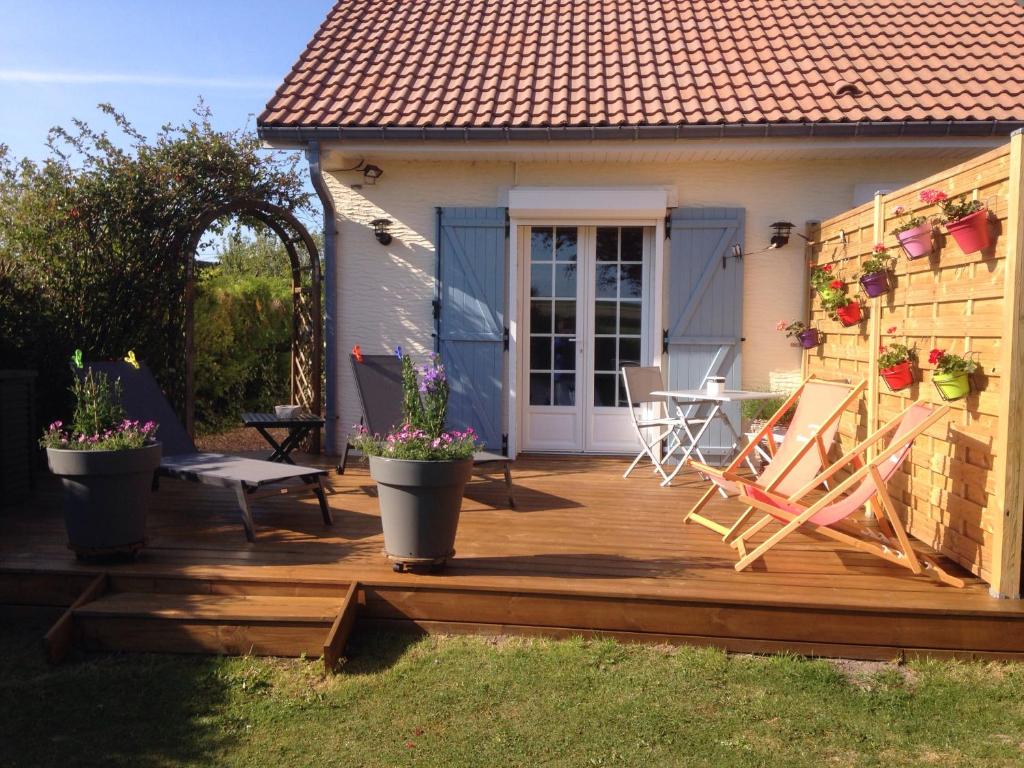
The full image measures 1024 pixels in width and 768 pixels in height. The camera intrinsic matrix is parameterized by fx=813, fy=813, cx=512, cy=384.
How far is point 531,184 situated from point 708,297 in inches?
66.2

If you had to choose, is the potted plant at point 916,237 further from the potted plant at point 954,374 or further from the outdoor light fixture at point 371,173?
the outdoor light fixture at point 371,173

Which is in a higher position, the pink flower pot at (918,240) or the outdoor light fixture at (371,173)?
the outdoor light fixture at (371,173)

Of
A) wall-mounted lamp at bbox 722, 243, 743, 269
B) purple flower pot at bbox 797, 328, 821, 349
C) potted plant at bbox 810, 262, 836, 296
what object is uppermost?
wall-mounted lamp at bbox 722, 243, 743, 269

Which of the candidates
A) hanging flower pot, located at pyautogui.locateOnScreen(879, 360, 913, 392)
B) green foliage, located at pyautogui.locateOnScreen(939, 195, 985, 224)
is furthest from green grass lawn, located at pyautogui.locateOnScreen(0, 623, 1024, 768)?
green foliage, located at pyautogui.locateOnScreen(939, 195, 985, 224)

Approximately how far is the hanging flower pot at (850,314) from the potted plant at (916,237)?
0.82 meters

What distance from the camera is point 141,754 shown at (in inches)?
103

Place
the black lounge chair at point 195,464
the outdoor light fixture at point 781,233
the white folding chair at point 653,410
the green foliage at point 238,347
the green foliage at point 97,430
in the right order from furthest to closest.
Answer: the green foliage at point 238,347 → the outdoor light fixture at point 781,233 → the white folding chair at point 653,410 → the black lounge chair at point 195,464 → the green foliage at point 97,430

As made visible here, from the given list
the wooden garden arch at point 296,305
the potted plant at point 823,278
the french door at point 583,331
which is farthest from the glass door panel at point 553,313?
the potted plant at point 823,278

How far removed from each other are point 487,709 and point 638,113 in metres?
4.68

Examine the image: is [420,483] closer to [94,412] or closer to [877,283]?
[94,412]

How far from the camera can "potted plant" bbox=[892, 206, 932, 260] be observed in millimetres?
3885

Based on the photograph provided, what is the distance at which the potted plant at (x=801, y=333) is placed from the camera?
596 centimetres

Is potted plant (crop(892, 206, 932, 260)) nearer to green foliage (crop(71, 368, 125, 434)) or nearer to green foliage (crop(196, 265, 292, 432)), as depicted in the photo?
green foliage (crop(71, 368, 125, 434))

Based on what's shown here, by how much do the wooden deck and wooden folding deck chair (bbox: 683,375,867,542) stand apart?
29 cm
